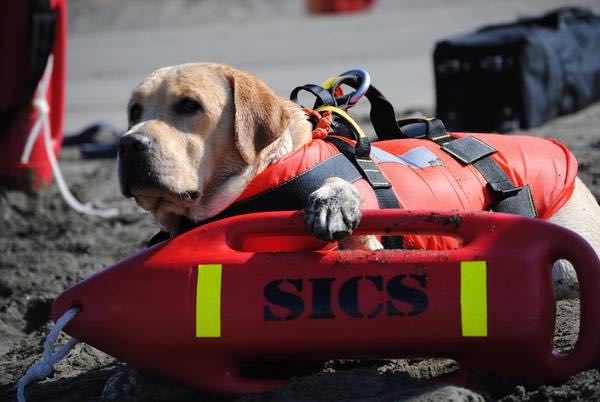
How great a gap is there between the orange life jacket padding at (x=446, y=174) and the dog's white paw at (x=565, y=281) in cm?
30

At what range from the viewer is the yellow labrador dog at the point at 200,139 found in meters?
3.74

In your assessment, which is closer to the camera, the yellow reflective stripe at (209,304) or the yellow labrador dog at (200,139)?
the yellow reflective stripe at (209,304)

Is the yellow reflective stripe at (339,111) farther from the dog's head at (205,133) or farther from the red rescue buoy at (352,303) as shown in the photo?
the red rescue buoy at (352,303)

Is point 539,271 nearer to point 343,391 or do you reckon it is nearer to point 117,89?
point 343,391

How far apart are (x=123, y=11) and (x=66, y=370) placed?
1117 inches

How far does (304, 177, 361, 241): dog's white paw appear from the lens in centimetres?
334

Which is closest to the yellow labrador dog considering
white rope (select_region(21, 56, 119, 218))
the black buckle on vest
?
the black buckle on vest

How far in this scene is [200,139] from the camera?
3.91m

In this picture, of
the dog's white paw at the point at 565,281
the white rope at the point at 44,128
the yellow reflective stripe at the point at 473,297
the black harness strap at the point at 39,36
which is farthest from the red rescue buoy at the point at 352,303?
the black harness strap at the point at 39,36

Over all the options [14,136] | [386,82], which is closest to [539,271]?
[14,136]

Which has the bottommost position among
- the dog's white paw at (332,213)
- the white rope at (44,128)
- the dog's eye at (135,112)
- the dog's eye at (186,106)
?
the white rope at (44,128)

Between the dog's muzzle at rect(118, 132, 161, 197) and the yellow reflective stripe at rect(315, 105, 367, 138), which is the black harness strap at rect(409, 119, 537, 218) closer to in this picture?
the yellow reflective stripe at rect(315, 105, 367, 138)

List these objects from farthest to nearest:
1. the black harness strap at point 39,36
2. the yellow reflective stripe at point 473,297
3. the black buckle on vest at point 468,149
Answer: the black harness strap at point 39,36 < the black buckle on vest at point 468,149 < the yellow reflective stripe at point 473,297

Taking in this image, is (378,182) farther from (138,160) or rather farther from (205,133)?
(138,160)
